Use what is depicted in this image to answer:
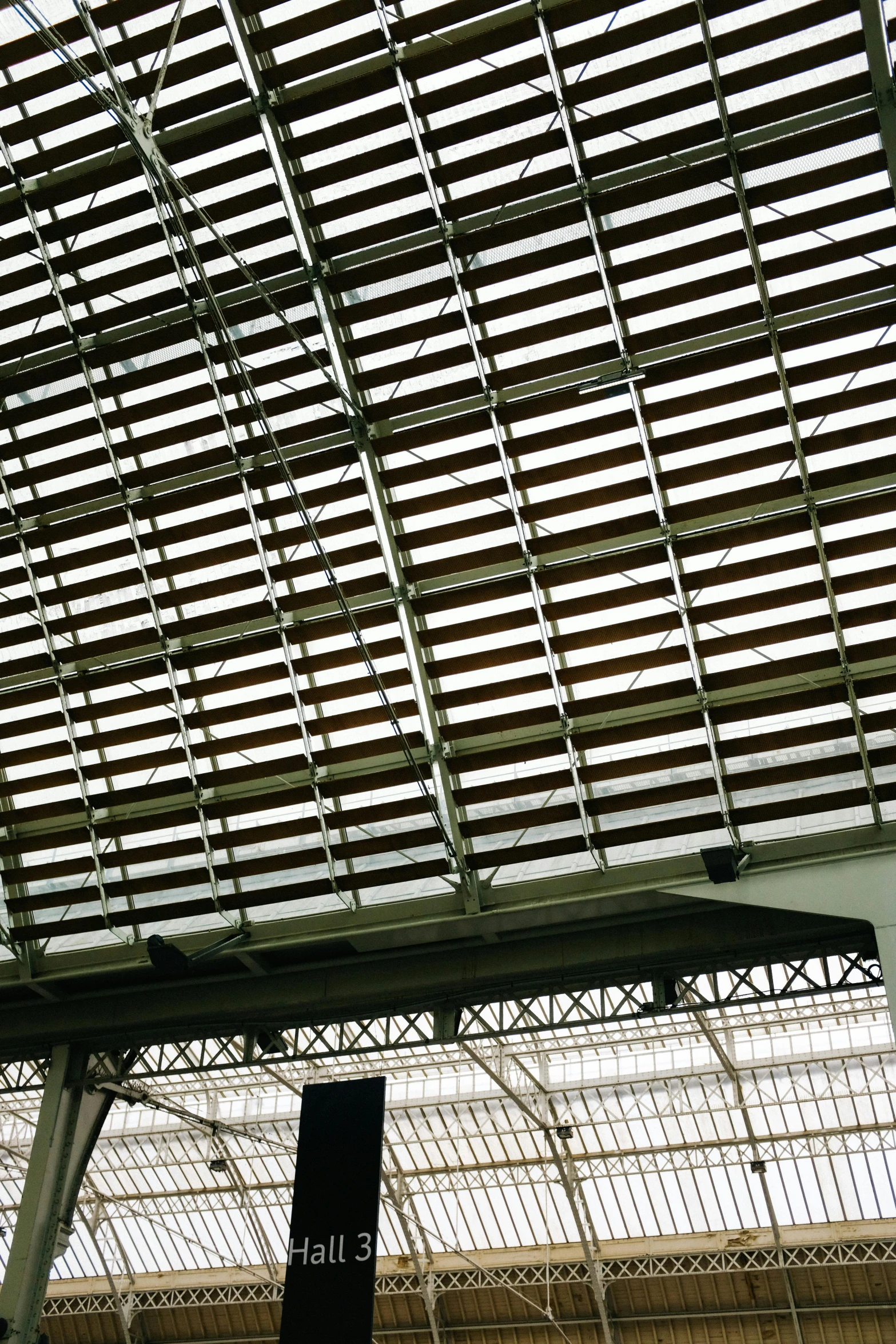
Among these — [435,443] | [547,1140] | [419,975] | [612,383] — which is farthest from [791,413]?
[547,1140]

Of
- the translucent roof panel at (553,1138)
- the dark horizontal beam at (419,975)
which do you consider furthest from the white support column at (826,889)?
the translucent roof panel at (553,1138)

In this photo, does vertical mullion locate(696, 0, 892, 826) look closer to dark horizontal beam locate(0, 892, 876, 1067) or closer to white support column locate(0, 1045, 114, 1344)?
dark horizontal beam locate(0, 892, 876, 1067)

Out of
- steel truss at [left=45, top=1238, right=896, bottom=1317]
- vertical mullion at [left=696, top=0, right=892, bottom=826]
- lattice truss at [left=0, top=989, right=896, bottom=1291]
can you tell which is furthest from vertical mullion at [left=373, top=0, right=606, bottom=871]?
steel truss at [left=45, top=1238, right=896, bottom=1317]

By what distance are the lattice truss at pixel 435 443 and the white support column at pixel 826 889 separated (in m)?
0.90

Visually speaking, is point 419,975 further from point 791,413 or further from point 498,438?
point 791,413

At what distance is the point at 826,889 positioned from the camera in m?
18.7

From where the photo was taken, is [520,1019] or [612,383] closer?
[612,383]

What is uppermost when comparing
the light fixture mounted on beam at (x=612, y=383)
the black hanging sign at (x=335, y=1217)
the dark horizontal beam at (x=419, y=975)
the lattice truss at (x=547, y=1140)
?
the light fixture mounted on beam at (x=612, y=383)

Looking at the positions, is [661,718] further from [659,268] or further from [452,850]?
[659,268]

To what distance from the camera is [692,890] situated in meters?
19.3

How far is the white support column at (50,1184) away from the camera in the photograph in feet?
68.2

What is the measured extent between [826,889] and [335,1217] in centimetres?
907

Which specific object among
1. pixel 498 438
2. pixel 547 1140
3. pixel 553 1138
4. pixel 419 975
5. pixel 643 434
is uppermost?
pixel 498 438

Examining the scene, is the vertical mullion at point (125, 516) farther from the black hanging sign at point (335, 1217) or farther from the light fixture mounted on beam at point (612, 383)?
the light fixture mounted on beam at point (612, 383)
